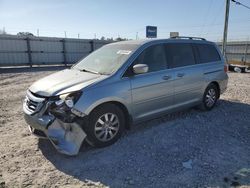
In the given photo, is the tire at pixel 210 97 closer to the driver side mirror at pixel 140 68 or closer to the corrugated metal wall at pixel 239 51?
the driver side mirror at pixel 140 68

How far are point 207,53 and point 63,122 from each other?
427 cm

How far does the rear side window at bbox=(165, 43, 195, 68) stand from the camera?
546 cm

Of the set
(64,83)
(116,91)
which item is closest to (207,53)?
(116,91)

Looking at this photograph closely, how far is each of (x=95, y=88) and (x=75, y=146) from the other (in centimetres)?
96

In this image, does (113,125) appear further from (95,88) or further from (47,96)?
(47,96)

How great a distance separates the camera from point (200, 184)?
11.2 ft

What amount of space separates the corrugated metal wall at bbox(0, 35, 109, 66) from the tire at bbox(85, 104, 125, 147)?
48.8 feet

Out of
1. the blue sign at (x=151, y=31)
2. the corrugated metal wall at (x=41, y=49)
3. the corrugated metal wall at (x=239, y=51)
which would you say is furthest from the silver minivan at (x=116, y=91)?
the corrugated metal wall at (x=239, y=51)

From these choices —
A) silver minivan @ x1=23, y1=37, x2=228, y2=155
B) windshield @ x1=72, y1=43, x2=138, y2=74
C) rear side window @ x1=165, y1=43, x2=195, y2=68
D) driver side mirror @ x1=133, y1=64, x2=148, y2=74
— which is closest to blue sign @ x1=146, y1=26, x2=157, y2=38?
silver minivan @ x1=23, y1=37, x2=228, y2=155

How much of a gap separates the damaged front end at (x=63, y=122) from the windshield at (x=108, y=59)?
999 mm

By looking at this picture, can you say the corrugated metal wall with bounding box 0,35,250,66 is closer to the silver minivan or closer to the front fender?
the silver minivan

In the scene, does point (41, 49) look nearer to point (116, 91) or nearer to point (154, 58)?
point (154, 58)

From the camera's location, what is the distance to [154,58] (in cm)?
517

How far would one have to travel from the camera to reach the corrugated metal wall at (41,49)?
1706 cm
